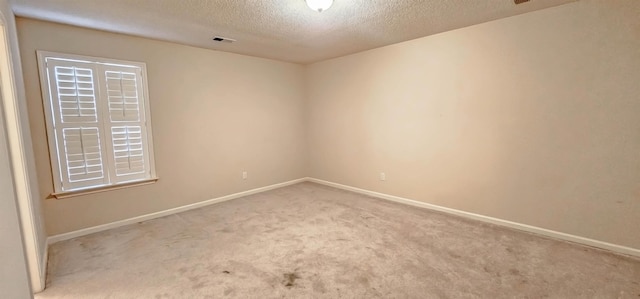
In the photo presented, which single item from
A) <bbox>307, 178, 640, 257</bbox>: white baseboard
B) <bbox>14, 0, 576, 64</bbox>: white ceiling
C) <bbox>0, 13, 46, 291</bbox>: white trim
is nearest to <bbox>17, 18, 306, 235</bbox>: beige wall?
<bbox>14, 0, 576, 64</bbox>: white ceiling

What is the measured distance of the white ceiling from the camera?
96.7 inches

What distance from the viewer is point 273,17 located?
2.77 meters

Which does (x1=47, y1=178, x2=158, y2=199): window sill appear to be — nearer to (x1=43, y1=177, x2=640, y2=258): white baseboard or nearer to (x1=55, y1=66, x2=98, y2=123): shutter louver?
(x1=43, y1=177, x2=640, y2=258): white baseboard

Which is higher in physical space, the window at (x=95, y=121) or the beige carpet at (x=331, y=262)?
the window at (x=95, y=121)

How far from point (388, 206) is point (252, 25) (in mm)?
2907

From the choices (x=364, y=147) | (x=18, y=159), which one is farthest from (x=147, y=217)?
(x=364, y=147)

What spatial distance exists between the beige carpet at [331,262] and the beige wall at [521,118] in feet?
1.39

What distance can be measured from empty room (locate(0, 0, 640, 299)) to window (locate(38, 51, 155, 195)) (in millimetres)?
20

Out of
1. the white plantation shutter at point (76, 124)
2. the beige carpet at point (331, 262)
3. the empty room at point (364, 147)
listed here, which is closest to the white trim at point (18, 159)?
the empty room at point (364, 147)

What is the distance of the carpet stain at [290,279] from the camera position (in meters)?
2.09

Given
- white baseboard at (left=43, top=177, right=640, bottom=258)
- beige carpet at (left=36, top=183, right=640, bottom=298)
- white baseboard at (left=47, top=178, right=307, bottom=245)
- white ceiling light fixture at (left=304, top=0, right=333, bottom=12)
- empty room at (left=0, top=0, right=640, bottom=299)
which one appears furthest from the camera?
white baseboard at (left=47, top=178, right=307, bottom=245)

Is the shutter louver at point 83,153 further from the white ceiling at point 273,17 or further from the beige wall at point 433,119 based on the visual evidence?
the white ceiling at point 273,17

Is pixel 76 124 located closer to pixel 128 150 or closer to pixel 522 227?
pixel 128 150

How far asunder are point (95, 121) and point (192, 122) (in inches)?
42.4
